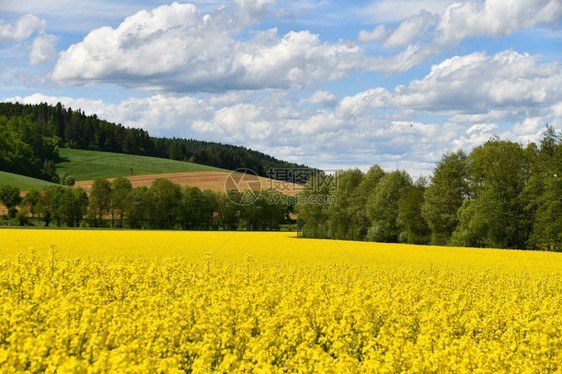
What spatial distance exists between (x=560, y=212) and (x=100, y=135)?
156893 mm

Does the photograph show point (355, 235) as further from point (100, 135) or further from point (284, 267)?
point (100, 135)

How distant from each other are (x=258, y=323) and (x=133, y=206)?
279 ft

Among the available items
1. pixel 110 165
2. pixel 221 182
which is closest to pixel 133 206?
pixel 221 182

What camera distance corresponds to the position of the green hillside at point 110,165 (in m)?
140

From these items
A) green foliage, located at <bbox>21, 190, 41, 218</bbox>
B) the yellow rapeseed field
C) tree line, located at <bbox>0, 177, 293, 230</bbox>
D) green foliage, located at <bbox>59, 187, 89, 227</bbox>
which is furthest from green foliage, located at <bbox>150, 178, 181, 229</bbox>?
the yellow rapeseed field

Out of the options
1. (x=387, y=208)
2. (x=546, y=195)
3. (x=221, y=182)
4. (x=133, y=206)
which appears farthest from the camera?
(x=221, y=182)

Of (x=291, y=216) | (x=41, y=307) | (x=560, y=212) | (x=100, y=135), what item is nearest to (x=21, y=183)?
→ (x=291, y=216)

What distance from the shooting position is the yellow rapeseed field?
873 centimetres

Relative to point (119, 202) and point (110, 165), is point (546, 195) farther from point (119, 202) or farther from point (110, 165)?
point (110, 165)

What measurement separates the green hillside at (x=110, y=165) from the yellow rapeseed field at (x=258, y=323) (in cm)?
12438

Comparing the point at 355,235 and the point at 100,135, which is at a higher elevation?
the point at 100,135

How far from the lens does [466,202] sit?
197ft

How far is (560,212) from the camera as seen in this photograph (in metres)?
52.7

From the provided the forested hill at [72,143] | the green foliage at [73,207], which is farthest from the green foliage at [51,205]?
the forested hill at [72,143]
